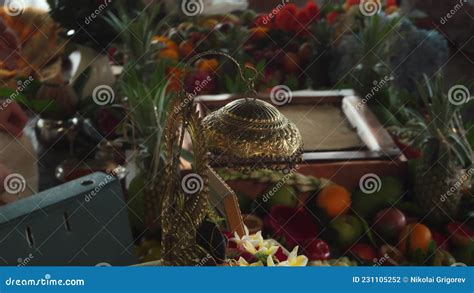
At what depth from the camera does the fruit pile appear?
1721 millimetres

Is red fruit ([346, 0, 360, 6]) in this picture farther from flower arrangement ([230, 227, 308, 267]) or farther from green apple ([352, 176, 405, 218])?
flower arrangement ([230, 227, 308, 267])

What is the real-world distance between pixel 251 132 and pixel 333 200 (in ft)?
2.67

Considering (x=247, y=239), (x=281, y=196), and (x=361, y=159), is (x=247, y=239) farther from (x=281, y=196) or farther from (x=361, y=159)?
(x=361, y=159)

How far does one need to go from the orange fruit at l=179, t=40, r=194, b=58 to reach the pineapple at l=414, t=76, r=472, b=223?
3.60ft

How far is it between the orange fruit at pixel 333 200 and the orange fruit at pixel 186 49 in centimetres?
105

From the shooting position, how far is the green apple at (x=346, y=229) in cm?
176

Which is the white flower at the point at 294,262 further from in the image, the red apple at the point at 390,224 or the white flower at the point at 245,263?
the red apple at the point at 390,224

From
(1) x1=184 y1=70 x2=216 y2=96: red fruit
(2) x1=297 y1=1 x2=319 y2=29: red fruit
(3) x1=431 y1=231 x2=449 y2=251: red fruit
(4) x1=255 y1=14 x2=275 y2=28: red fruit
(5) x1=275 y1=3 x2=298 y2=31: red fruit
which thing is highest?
(2) x1=297 y1=1 x2=319 y2=29: red fruit

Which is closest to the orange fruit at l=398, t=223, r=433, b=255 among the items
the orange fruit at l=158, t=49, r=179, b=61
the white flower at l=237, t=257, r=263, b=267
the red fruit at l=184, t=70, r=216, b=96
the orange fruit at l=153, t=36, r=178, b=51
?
the white flower at l=237, t=257, r=263, b=267

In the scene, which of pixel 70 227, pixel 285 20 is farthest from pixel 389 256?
pixel 285 20

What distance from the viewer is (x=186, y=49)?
275 cm

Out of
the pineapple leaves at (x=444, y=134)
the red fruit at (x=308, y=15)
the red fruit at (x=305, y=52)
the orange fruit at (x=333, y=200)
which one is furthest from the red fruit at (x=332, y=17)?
the orange fruit at (x=333, y=200)

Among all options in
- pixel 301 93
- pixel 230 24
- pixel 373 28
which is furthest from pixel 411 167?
pixel 230 24

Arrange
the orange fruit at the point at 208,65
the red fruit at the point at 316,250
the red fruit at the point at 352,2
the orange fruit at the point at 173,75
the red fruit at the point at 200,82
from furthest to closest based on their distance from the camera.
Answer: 1. the red fruit at the point at 352,2
2. the orange fruit at the point at 208,65
3. the red fruit at the point at 200,82
4. the orange fruit at the point at 173,75
5. the red fruit at the point at 316,250
